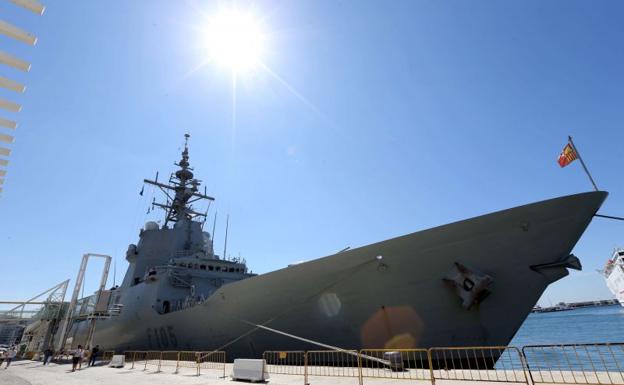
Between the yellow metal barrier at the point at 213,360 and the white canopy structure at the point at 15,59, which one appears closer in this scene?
the white canopy structure at the point at 15,59

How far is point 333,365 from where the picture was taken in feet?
23.8

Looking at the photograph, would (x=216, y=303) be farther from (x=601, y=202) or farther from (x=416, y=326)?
(x=601, y=202)

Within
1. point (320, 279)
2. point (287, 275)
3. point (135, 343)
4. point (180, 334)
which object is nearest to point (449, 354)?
point (320, 279)

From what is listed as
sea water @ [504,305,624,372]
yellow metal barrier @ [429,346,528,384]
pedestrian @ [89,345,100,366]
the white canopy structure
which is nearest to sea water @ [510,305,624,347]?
sea water @ [504,305,624,372]

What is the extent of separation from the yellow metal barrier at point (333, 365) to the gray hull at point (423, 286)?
0.28 metres

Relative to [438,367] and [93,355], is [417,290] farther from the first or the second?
[93,355]

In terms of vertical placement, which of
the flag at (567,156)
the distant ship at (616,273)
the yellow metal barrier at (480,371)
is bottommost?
the yellow metal barrier at (480,371)

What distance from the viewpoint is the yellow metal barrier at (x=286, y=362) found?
7.71 metres

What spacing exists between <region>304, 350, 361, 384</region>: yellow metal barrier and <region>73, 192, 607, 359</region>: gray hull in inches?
11.0

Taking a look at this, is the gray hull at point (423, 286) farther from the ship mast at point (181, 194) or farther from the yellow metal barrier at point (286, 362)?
the ship mast at point (181, 194)

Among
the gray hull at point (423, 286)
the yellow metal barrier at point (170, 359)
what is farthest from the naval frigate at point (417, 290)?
the yellow metal barrier at point (170, 359)

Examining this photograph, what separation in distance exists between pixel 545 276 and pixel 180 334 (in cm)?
1173

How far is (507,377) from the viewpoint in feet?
18.1

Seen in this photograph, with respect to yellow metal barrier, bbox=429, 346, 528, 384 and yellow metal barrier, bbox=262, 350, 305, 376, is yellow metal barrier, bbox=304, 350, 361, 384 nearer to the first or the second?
Result: yellow metal barrier, bbox=262, 350, 305, 376
